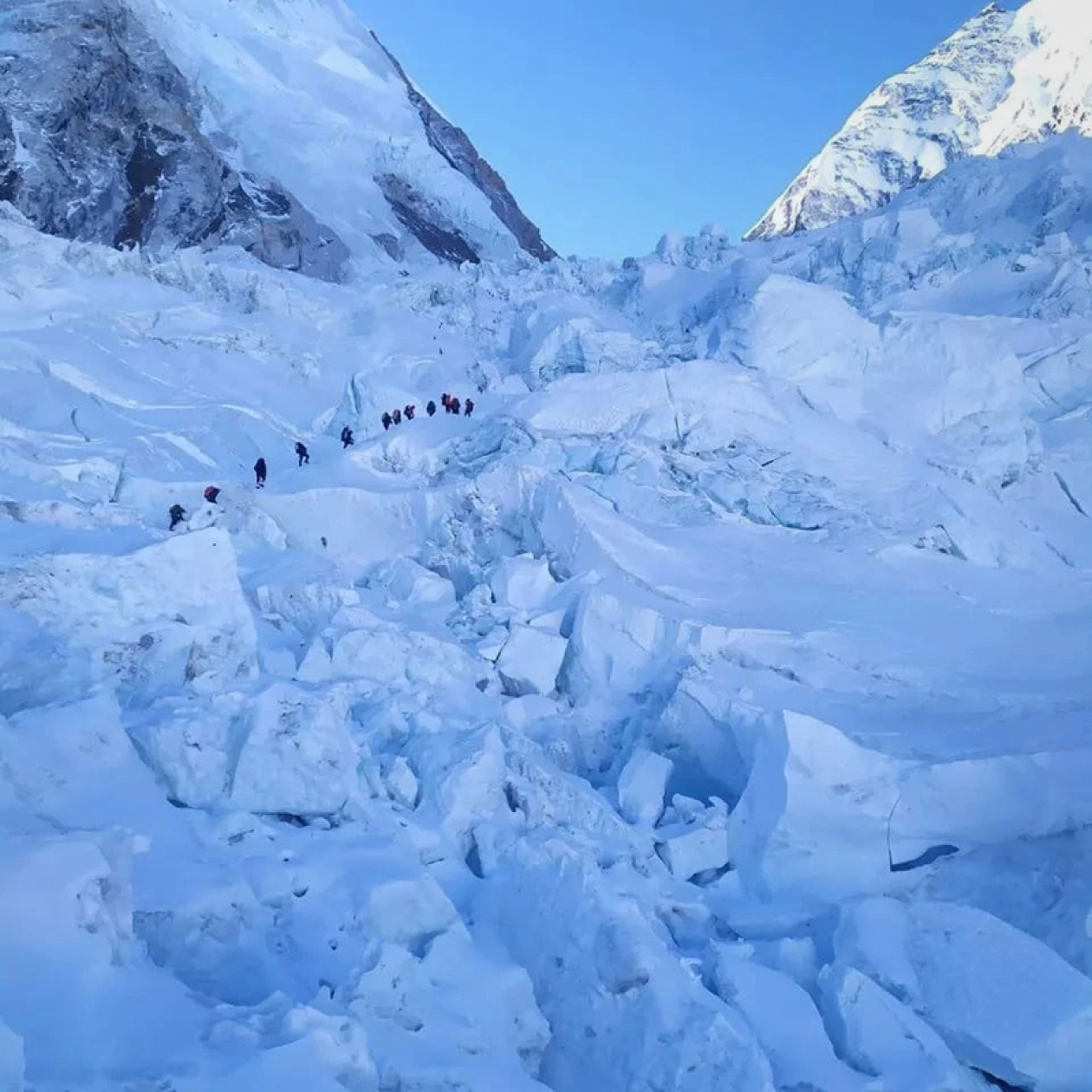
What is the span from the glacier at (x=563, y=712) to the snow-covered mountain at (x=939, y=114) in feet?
155

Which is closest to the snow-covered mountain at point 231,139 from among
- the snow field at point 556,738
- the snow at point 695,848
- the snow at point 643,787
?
the snow field at point 556,738

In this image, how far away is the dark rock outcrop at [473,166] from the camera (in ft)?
172

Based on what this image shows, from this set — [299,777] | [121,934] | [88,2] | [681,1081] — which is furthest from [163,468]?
[88,2]

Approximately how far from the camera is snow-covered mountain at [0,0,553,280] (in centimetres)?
3216

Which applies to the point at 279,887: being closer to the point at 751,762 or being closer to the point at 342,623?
the point at 342,623

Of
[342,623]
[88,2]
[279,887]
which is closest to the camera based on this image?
[279,887]

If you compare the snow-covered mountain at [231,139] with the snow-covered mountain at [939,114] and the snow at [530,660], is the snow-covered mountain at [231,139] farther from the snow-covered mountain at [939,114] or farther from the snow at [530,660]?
the snow at [530,660]

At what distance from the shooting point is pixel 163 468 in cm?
1086

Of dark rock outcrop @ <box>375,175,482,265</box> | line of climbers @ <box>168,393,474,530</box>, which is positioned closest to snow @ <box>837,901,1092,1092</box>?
line of climbers @ <box>168,393,474,530</box>

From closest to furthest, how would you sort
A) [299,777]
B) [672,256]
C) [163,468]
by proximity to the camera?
[299,777], [163,468], [672,256]

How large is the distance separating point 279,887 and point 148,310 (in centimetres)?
1497

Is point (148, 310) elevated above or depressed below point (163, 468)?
above

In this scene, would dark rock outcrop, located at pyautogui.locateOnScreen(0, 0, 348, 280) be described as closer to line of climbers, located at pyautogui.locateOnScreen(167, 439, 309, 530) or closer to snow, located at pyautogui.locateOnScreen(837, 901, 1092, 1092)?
line of climbers, located at pyautogui.locateOnScreen(167, 439, 309, 530)

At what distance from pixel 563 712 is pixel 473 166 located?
174ft
